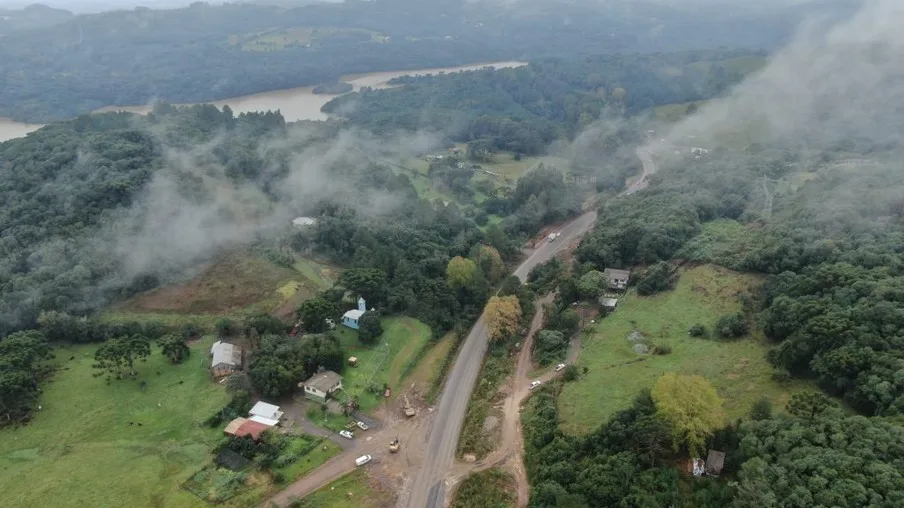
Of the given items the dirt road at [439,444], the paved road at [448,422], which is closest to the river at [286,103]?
the paved road at [448,422]

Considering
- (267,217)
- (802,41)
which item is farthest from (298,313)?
(802,41)

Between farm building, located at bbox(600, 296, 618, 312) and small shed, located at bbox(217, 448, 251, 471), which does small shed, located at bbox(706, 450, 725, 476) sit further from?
small shed, located at bbox(217, 448, 251, 471)

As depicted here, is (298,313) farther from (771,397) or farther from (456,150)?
(456,150)

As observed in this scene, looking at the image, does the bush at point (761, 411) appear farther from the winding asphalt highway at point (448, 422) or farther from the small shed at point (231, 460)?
the small shed at point (231, 460)

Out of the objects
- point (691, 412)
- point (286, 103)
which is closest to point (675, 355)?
point (691, 412)

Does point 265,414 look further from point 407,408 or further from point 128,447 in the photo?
point 407,408

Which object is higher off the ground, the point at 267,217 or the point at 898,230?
the point at 898,230

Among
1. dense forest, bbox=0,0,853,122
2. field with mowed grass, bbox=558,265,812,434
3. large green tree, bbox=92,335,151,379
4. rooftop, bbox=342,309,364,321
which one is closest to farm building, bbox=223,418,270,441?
large green tree, bbox=92,335,151,379
